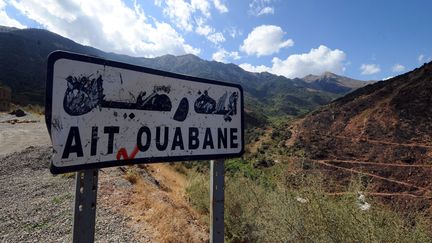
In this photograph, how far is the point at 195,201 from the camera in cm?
801

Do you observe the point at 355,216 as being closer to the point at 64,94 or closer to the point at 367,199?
the point at 367,199

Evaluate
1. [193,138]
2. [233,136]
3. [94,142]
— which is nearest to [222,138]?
[233,136]

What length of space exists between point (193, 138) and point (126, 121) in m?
0.56

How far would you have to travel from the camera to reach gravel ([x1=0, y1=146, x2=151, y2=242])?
199 inches

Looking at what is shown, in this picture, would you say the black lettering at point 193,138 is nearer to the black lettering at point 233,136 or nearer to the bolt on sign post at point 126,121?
the bolt on sign post at point 126,121

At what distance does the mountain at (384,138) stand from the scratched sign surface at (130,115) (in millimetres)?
11465

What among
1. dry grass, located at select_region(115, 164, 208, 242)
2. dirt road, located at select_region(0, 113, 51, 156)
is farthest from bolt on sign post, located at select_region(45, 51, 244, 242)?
dirt road, located at select_region(0, 113, 51, 156)

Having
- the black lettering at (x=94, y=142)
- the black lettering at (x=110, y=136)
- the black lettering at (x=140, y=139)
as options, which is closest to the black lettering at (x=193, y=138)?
the black lettering at (x=140, y=139)

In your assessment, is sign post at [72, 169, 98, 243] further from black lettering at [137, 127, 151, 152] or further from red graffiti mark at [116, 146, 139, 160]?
black lettering at [137, 127, 151, 152]

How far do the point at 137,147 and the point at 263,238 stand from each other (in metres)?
4.35

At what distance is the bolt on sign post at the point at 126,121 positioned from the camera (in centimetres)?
163

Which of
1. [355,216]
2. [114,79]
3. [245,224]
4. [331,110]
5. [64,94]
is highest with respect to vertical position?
[331,110]

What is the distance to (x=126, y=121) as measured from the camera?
191 cm

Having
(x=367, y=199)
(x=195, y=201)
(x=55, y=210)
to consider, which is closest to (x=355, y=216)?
(x=367, y=199)
